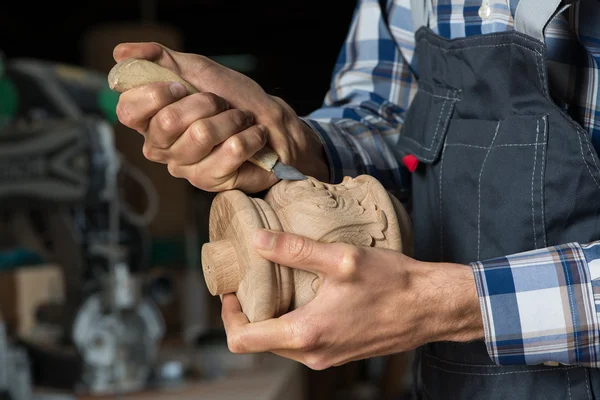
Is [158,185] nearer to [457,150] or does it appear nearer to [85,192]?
[85,192]

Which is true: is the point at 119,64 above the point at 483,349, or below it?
above

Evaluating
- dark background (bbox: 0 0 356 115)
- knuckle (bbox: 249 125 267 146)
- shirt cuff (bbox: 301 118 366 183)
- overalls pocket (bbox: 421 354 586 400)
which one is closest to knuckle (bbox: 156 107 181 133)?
knuckle (bbox: 249 125 267 146)

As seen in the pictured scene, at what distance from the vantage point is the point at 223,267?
1047 millimetres

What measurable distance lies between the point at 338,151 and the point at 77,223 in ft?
6.72

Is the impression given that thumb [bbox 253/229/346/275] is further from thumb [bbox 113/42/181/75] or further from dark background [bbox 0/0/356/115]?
dark background [bbox 0/0/356/115]

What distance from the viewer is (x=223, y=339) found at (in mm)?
3182

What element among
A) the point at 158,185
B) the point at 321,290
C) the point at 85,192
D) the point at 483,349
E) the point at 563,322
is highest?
the point at 321,290

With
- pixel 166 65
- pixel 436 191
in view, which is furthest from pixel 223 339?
pixel 166 65

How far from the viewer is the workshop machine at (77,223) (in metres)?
2.74

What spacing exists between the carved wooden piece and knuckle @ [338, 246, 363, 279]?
10cm

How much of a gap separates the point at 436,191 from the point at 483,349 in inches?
11.0

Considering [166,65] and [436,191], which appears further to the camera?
[436,191]

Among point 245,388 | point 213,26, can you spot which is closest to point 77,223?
point 245,388

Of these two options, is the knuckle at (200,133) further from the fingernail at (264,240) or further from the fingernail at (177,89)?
the fingernail at (264,240)
